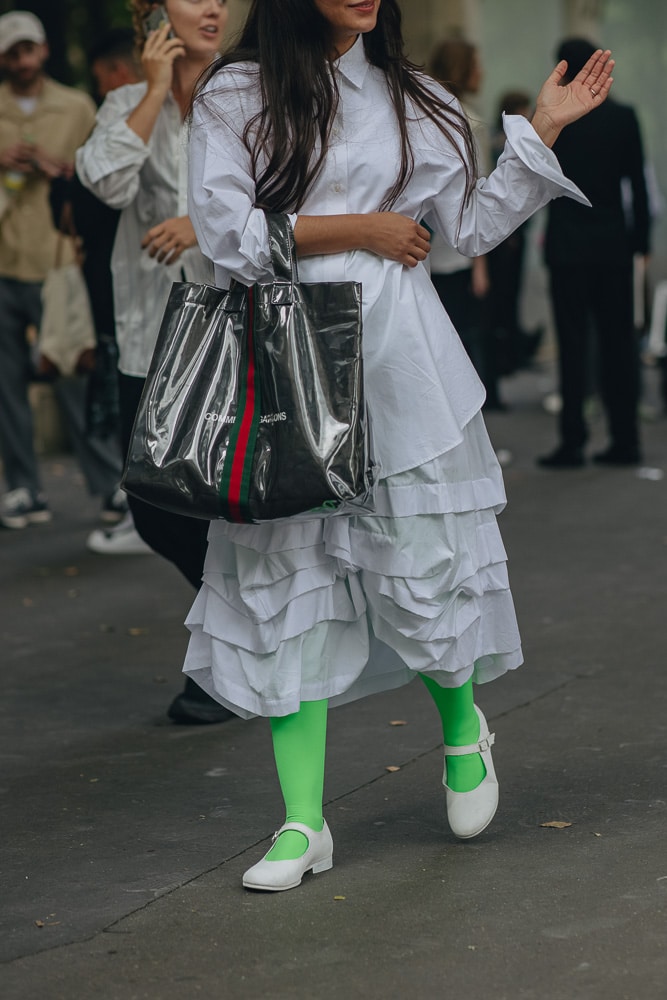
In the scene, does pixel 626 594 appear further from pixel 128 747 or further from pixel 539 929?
pixel 539 929

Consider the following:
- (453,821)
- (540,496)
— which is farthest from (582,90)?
(540,496)

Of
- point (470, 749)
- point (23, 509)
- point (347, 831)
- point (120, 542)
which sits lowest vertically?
point (23, 509)

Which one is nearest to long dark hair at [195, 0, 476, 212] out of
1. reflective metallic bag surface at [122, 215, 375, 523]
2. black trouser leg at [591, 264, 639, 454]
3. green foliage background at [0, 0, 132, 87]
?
reflective metallic bag surface at [122, 215, 375, 523]

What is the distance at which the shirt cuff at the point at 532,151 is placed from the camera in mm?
3504

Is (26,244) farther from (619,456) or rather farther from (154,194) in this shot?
(154,194)

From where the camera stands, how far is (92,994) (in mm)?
3059

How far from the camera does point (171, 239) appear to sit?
15.5ft

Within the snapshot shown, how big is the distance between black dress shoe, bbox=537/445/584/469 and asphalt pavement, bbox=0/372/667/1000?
119 inches

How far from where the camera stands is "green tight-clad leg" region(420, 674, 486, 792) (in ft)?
12.3

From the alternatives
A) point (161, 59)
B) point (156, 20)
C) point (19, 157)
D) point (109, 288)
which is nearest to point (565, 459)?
point (19, 157)

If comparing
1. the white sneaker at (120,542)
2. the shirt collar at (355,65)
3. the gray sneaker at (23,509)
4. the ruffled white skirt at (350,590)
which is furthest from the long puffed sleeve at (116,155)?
the gray sneaker at (23,509)

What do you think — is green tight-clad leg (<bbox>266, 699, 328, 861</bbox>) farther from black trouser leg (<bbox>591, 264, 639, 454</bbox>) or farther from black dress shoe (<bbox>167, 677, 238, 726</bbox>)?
black trouser leg (<bbox>591, 264, 639, 454</bbox>)

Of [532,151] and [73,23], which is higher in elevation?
[532,151]

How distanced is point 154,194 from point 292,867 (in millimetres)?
2368
